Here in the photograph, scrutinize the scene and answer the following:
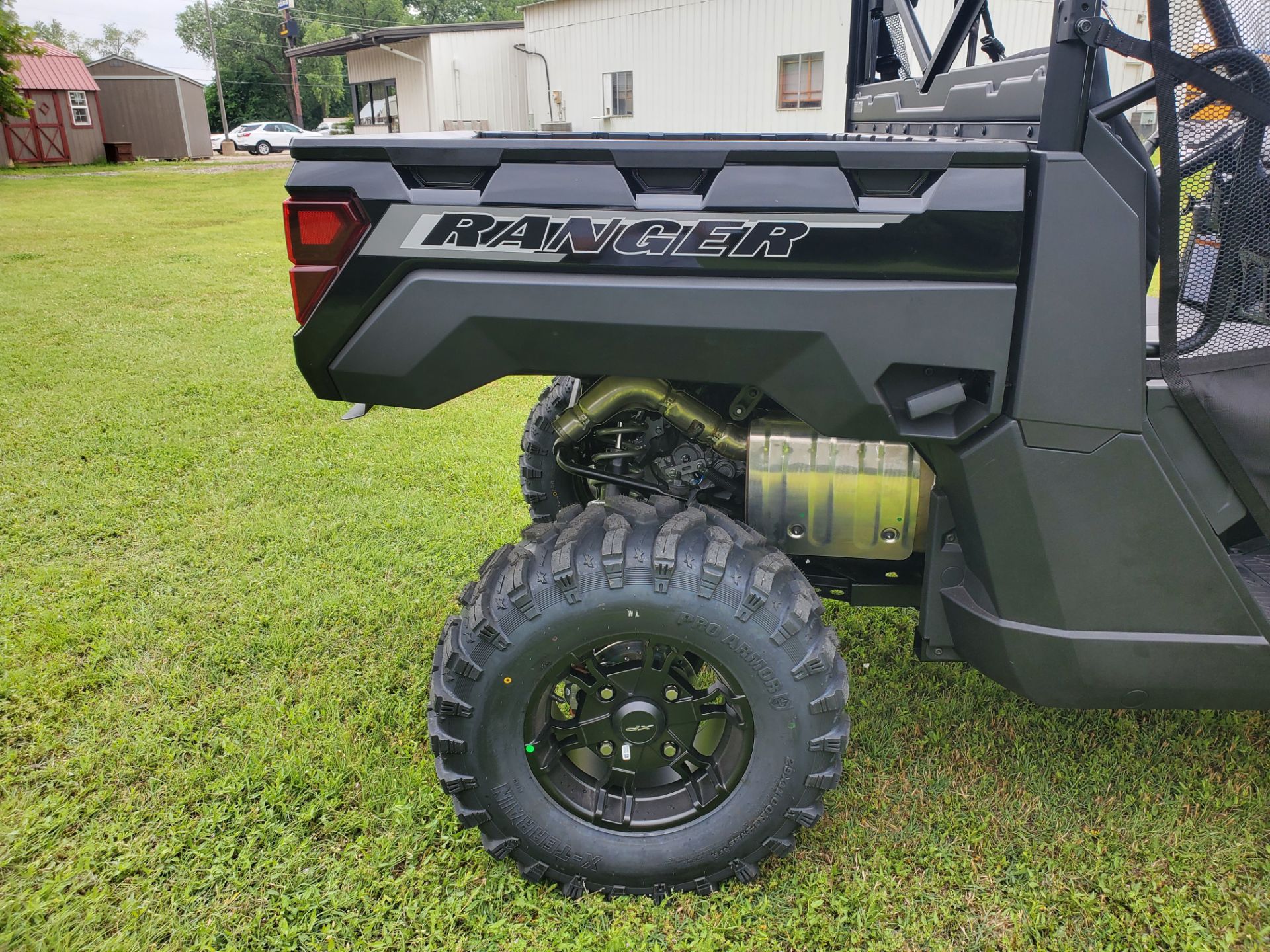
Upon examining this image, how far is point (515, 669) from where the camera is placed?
6.66 ft

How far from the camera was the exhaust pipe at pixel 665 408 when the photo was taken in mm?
2314

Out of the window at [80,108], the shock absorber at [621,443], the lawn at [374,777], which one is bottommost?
the lawn at [374,777]

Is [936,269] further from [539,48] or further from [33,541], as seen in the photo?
[539,48]

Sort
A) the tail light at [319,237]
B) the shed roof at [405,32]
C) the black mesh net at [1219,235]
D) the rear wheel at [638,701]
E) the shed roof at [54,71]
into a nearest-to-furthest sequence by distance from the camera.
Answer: the black mesh net at [1219,235] < the tail light at [319,237] < the rear wheel at [638,701] < the shed roof at [405,32] < the shed roof at [54,71]

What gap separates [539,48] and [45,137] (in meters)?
20.9

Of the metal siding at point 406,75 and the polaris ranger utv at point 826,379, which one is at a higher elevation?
the metal siding at point 406,75

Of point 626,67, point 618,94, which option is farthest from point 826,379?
point 618,94

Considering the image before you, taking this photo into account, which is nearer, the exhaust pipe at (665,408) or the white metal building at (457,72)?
the exhaust pipe at (665,408)

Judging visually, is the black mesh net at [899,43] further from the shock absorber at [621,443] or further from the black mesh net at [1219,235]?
the shock absorber at [621,443]

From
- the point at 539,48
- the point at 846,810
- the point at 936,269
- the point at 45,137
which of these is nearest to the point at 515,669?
the point at 846,810

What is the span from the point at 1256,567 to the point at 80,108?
4208cm

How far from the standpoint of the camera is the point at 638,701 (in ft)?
7.00

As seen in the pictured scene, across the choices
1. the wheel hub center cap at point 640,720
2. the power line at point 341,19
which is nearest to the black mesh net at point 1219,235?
the wheel hub center cap at point 640,720

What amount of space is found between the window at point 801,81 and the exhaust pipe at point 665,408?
16420 millimetres
